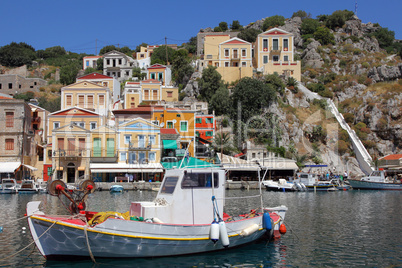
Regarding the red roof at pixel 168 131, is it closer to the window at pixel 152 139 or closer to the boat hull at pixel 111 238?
the window at pixel 152 139

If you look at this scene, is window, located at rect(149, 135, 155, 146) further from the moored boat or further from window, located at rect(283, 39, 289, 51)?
window, located at rect(283, 39, 289, 51)

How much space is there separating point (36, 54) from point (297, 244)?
108374mm

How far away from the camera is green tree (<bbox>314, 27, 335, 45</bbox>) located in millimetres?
90500

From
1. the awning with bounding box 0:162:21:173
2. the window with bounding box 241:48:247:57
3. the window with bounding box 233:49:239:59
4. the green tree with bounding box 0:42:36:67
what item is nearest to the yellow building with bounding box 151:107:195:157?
the awning with bounding box 0:162:21:173

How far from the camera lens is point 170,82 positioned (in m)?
74.4

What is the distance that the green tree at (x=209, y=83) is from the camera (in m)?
63.9

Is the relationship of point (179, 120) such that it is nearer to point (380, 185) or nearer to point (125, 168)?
point (125, 168)

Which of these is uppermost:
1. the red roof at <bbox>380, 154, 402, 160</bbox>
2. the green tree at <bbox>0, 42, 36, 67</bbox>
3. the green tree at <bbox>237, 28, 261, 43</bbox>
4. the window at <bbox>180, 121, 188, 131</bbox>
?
the green tree at <bbox>237, 28, 261, 43</bbox>

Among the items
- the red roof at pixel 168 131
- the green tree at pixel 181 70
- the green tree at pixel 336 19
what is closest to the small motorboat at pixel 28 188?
the red roof at pixel 168 131

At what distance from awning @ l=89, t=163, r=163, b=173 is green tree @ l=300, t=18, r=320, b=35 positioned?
65.5 m

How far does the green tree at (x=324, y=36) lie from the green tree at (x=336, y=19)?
9.11 m

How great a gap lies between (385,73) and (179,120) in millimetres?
40428

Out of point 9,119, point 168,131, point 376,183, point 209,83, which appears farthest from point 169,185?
point 209,83

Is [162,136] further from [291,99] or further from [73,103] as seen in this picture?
[291,99]
